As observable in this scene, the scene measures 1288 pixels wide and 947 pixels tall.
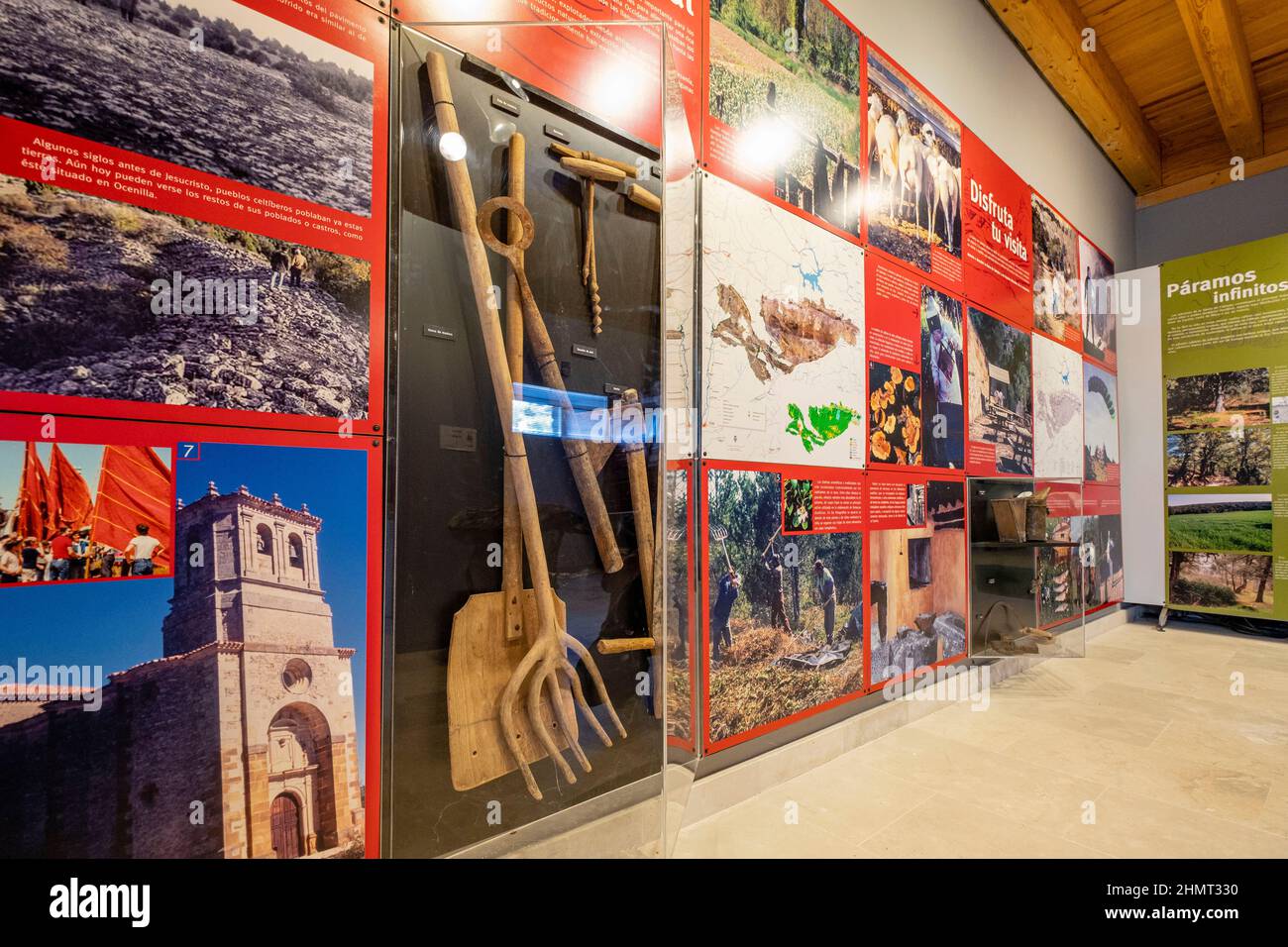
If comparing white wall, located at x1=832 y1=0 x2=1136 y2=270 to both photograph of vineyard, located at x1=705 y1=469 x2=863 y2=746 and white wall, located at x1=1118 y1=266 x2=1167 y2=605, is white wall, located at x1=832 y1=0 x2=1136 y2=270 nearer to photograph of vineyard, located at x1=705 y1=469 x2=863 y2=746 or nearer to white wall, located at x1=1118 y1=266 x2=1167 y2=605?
white wall, located at x1=1118 y1=266 x2=1167 y2=605

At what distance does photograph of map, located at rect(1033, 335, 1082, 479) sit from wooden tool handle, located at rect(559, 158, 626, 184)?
3.60 meters

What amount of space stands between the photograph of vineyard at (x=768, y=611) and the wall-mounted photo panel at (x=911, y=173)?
4.70 feet

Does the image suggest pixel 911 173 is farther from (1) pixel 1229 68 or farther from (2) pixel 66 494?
(1) pixel 1229 68

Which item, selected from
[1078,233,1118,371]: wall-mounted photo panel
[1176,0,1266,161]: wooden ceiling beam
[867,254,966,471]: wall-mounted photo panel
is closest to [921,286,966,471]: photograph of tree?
[867,254,966,471]: wall-mounted photo panel

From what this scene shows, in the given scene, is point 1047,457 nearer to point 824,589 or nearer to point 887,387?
point 887,387

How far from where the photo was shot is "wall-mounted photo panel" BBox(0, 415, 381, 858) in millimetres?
970

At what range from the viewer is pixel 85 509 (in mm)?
1007

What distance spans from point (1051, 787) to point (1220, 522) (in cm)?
433

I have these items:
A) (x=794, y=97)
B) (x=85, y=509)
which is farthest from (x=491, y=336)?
(x=794, y=97)

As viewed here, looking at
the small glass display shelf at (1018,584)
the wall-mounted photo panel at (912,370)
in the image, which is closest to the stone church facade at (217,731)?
the wall-mounted photo panel at (912,370)

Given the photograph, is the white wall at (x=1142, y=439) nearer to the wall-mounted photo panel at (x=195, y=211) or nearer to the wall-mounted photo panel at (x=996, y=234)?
the wall-mounted photo panel at (x=996, y=234)

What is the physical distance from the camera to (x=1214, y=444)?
4.88 m

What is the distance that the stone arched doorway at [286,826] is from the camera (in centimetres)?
115

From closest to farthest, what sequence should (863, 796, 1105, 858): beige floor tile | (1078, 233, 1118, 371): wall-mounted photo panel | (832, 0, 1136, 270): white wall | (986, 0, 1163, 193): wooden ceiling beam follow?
1. (863, 796, 1105, 858): beige floor tile
2. (832, 0, 1136, 270): white wall
3. (986, 0, 1163, 193): wooden ceiling beam
4. (1078, 233, 1118, 371): wall-mounted photo panel
